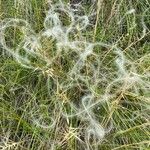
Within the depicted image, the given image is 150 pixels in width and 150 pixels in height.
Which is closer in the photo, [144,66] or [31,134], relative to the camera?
[31,134]

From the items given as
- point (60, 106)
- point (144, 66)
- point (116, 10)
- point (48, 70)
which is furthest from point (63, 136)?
point (116, 10)

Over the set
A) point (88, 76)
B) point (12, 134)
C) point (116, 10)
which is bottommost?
point (12, 134)

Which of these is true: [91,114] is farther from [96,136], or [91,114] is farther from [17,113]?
[17,113]

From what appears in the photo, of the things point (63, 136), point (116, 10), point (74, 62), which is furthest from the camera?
point (116, 10)

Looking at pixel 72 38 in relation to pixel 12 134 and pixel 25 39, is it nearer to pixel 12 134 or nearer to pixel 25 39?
pixel 25 39

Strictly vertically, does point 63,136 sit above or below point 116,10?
below

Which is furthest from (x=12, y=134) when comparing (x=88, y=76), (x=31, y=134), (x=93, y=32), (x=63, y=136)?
(x=93, y=32)

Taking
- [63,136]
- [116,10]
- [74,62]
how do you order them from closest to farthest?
[63,136] → [74,62] → [116,10]
